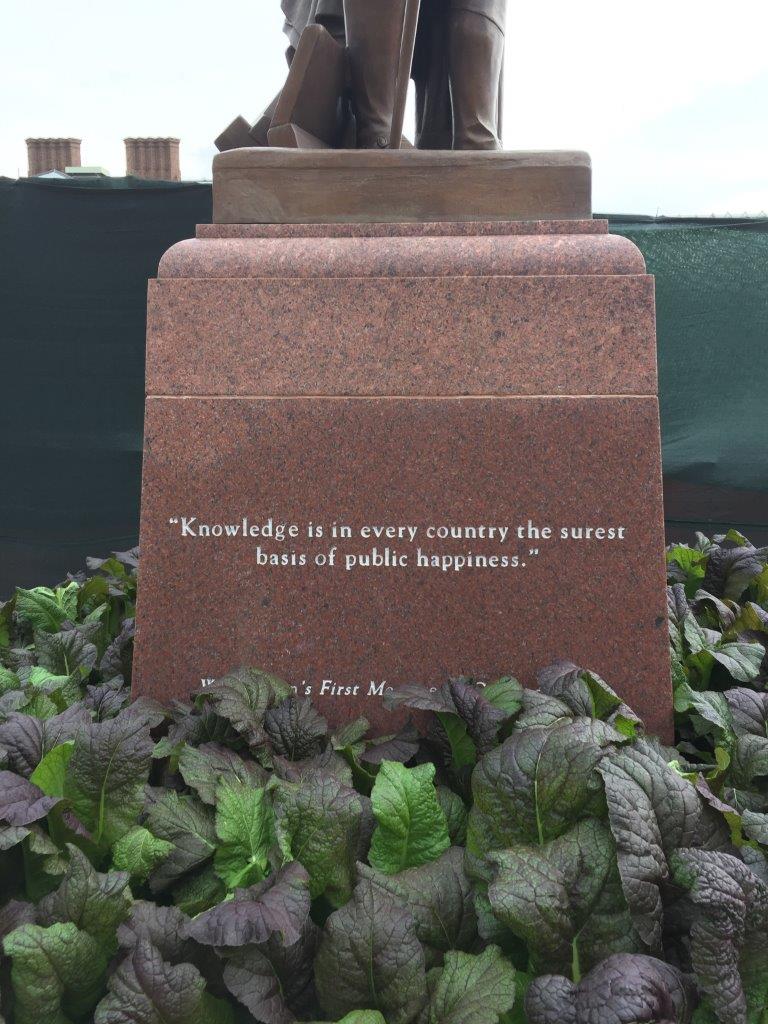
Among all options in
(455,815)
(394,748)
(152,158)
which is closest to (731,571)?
(394,748)

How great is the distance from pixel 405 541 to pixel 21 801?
3.33ft

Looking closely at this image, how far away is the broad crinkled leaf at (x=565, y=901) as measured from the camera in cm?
139

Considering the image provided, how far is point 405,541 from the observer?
228cm

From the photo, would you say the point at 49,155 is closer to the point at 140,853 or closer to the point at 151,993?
the point at 140,853

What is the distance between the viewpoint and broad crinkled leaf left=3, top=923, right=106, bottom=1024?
4.39 ft

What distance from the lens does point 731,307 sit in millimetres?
5938

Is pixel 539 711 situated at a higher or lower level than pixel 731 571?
lower

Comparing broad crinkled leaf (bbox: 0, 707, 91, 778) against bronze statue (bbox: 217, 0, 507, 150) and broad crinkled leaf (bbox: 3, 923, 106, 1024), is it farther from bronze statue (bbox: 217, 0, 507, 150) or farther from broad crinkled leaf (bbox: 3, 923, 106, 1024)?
bronze statue (bbox: 217, 0, 507, 150)

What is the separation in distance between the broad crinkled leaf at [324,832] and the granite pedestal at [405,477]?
0.66m

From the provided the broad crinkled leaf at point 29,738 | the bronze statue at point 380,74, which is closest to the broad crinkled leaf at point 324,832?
the broad crinkled leaf at point 29,738

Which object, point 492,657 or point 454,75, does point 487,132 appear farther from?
point 492,657

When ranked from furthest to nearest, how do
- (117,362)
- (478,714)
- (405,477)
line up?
(117,362) → (405,477) → (478,714)

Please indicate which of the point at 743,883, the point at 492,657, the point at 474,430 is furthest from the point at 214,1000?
the point at 474,430

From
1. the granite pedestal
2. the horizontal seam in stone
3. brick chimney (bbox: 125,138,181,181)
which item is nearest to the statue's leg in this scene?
the granite pedestal
